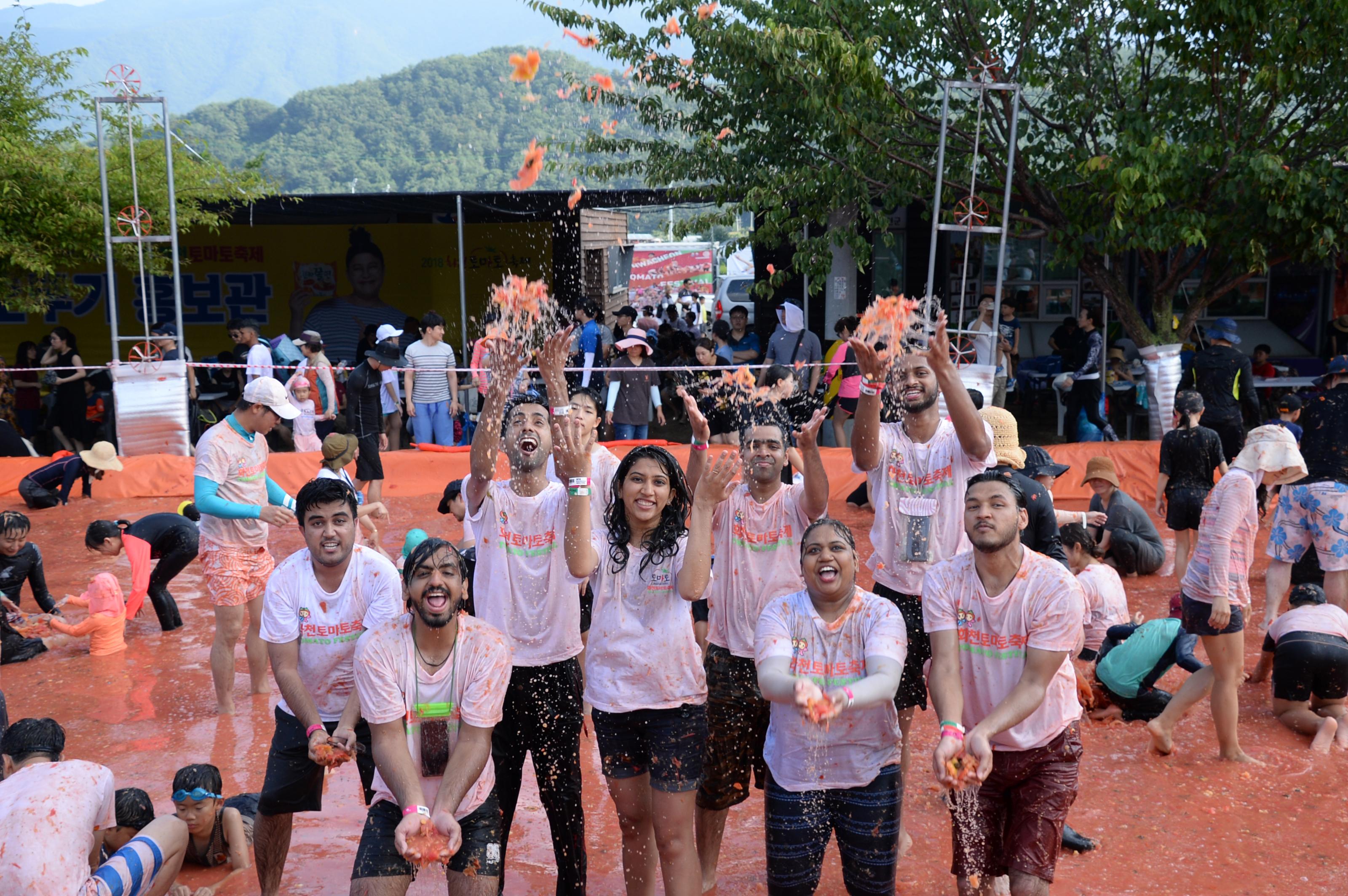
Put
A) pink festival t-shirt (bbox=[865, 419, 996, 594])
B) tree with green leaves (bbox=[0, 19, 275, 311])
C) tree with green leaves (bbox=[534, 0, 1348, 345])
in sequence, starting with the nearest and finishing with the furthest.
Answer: pink festival t-shirt (bbox=[865, 419, 996, 594]) < tree with green leaves (bbox=[534, 0, 1348, 345]) < tree with green leaves (bbox=[0, 19, 275, 311])

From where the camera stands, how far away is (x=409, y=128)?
40.2 m

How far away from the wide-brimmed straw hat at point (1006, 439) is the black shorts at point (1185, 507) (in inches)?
75.0

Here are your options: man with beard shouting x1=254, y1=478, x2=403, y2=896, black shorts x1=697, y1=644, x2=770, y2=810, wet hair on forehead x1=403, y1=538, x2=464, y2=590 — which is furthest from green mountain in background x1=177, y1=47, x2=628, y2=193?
wet hair on forehead x1=403, y1=538, x2=464, y2=590

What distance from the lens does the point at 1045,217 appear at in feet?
40.2

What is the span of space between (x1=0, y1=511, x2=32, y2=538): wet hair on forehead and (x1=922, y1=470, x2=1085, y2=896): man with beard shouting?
5.96 meters

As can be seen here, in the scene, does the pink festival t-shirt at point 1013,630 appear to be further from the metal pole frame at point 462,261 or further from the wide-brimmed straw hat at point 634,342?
the metal pole frame at point 462,261

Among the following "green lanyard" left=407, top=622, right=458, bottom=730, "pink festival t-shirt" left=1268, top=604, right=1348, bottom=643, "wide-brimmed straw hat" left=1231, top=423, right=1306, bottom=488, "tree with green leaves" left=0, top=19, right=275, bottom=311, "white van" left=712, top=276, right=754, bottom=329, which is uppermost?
"tree with green leaves" left=0, top=19, right=275, bottom=311

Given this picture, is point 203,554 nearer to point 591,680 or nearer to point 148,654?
point 148,654

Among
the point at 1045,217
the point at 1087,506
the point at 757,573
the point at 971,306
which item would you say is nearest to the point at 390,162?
the point at 971,306

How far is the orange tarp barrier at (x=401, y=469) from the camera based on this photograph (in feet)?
35.3

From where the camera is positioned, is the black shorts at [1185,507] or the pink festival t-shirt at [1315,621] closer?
the pink festival t-shirt at [1315,621]

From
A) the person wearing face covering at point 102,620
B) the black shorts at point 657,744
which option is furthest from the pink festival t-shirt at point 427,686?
the person wearing face covering at point 102,620

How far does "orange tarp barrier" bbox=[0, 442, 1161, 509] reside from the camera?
35.3 ft

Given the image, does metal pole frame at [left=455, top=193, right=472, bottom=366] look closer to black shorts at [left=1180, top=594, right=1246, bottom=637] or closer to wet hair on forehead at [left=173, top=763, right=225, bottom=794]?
wet hair on forehead at [left=173, top=763, right=225, bottom=794]
